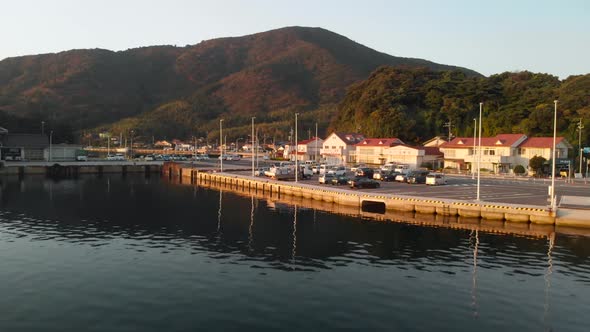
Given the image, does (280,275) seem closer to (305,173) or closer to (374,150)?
(305,173)

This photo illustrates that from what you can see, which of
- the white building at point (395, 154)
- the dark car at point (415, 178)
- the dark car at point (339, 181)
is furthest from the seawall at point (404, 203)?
the white building at point (395, 154)

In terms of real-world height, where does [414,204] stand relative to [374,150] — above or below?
below

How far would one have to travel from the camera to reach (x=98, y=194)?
68.8m

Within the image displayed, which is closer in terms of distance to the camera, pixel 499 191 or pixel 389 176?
pixel 499 191

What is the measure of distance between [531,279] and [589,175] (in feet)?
219

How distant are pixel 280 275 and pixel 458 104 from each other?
114 meters

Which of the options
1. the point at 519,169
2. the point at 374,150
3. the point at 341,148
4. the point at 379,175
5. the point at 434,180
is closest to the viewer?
the point at 434,180

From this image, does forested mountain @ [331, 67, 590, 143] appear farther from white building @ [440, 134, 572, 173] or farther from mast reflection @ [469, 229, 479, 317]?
mast reflection @ [469, 229, 479, 317]

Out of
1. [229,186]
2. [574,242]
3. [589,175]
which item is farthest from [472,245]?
[589,175]

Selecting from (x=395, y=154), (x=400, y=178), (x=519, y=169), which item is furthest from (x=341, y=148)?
(x=400, y=178)

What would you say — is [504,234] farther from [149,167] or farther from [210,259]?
[149,167]

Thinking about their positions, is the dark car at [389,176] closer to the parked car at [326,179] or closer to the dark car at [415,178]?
the dark car at [415,178]

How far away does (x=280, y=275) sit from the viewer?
27000 millimetres

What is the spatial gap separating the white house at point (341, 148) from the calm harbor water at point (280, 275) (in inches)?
2683
